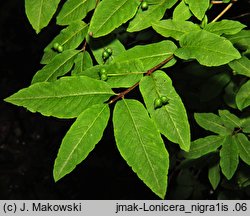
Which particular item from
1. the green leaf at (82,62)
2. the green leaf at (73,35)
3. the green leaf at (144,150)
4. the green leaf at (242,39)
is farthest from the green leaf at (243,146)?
the green leaf at (73,35)

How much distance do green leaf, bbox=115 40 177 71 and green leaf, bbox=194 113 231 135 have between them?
0.88 meters

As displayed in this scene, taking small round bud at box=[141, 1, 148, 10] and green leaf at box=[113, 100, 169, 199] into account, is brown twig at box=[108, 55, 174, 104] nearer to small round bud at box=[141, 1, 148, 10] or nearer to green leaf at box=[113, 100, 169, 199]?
green leaf at box=[113, 100, 169, 199]

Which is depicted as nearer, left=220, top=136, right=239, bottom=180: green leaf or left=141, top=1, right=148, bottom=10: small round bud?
left=141, top=1, right=148, bottom=10: small round bud

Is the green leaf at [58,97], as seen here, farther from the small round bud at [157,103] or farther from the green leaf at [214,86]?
the green leaf at [214,86]

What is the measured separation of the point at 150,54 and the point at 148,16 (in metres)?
0.22

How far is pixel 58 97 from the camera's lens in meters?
1.56

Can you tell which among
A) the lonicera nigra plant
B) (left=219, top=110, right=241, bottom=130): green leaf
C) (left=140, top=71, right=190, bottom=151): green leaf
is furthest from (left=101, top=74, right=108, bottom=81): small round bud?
(left=219, top=110, right=241, bottom=130): green leaf

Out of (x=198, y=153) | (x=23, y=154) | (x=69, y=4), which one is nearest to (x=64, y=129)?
(x=23, y=154)

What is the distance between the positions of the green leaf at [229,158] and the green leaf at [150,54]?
0.85 metres

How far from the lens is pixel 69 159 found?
1.48 m

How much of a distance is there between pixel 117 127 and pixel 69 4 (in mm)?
793

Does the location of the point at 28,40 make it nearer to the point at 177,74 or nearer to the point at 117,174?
the point at 117,174

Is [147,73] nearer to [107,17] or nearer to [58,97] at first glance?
[107,17]

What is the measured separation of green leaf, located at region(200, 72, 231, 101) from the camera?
9.02ft
